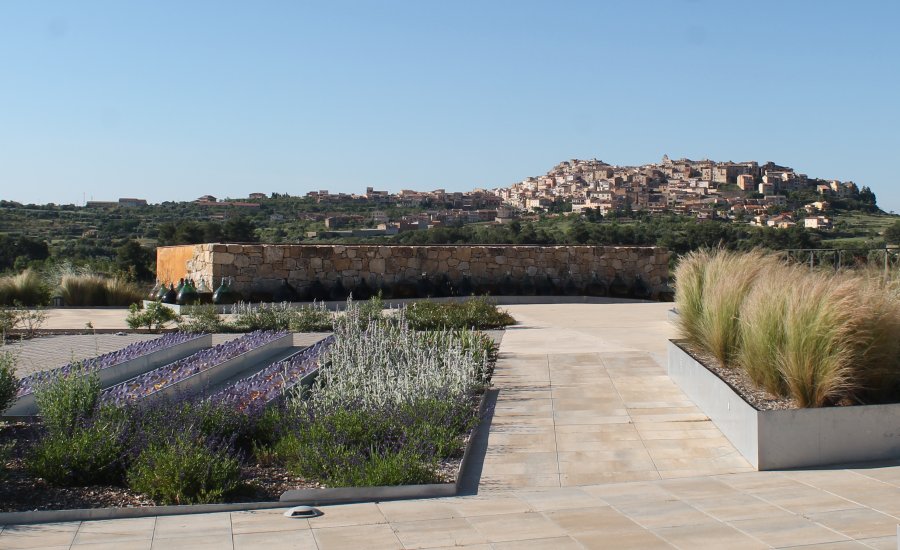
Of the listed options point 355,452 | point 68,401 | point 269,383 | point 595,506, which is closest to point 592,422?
point 595,506

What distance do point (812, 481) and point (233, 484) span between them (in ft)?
11.4

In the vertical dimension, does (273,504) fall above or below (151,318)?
below

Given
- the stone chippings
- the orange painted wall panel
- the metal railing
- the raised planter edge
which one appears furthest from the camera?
the orange painted wall panel

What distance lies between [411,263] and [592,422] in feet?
40.6

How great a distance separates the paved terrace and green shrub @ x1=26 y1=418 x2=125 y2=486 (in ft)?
2.51

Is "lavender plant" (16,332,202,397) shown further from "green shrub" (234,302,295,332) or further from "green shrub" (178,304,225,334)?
"green shrub" (234,302,295,332)

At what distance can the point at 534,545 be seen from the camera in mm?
4309

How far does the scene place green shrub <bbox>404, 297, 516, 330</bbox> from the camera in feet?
43.0

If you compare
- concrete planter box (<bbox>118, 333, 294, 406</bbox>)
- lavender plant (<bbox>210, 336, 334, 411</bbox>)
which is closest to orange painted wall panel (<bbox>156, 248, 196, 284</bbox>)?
concrete planter box (<bbox>118, 333, 294, 406</bbox>)

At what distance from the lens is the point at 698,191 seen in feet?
199

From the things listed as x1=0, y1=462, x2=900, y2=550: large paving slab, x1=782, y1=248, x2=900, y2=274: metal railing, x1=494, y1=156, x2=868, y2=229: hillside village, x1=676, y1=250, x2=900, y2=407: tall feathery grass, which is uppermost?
x1=494, y1=156, x2=868, y2=229: hillside village

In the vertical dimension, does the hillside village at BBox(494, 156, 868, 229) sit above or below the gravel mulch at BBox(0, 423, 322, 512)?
above

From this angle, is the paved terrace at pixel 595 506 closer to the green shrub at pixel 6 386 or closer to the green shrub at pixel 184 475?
the green shrub at pixel 184 475

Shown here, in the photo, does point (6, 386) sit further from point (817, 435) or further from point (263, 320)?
point (263, 320)
